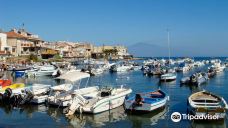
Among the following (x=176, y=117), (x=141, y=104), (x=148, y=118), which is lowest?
(x=148, y=118)

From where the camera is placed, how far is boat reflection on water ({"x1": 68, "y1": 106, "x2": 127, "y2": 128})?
2292cm

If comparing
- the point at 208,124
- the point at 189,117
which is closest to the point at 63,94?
the point at 189,117

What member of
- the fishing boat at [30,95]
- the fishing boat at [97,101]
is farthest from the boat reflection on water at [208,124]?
the fishing boat at [30,95]

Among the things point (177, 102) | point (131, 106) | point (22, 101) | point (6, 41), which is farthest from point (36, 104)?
point (6, 41)

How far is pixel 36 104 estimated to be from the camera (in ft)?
96.4

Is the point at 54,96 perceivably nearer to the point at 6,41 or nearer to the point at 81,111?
the point at 81,111

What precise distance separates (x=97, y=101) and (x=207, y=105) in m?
7.79

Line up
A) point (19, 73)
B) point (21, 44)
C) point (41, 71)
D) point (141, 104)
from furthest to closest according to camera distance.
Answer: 1. point (21, 44)
2. point (41, 71)
3. point (19, 73)
4. point (141, 104)

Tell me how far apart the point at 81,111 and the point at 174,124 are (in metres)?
6.85

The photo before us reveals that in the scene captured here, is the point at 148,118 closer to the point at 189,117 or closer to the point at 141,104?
the point at 141,104

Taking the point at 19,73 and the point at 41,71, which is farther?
the point at 41,71

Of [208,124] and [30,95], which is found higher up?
[30,95]

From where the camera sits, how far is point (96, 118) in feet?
79.7

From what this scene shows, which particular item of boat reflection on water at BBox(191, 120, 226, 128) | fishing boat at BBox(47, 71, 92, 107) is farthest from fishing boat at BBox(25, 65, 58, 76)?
boat reflection on water at BBox(191, 120, 226, 128)
